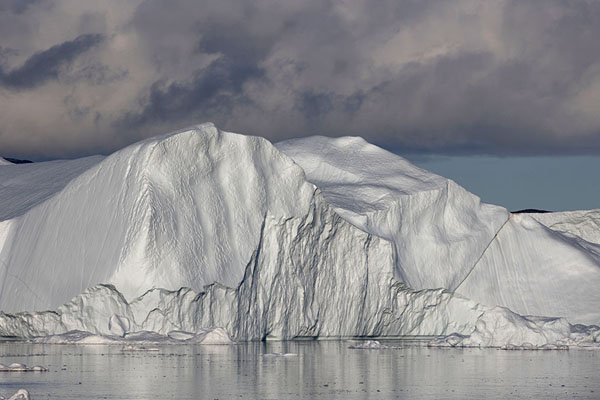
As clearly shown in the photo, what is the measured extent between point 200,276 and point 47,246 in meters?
5.30

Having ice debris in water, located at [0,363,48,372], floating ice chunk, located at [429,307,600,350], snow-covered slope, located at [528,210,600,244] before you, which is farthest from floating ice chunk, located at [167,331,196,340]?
snow-covered slope, located at [528,210,600,244]

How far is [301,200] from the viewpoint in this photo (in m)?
38.2

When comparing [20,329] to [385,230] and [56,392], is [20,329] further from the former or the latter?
[56,392]

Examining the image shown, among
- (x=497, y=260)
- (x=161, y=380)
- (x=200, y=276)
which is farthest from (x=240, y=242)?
(x=161, y=380)

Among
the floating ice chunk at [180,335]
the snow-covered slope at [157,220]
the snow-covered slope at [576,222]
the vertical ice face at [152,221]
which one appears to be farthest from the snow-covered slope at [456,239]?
the floating ice chunk at [180,335]

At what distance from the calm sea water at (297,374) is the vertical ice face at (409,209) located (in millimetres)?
8769

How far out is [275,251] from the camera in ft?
122

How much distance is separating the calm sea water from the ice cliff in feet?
8.13

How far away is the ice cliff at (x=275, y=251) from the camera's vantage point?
34031 mm

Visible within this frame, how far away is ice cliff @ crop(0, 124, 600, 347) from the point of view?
112 feet

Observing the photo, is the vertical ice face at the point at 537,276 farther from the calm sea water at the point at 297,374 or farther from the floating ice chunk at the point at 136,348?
the floating ice chunk at the point at 136,348

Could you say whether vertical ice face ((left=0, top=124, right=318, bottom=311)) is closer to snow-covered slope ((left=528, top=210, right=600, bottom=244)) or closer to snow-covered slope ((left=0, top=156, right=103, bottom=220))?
snow-covered slope ((left=0, top=156, right=103, bottom=220))

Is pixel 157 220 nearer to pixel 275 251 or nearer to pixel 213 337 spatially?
pixel 213 337

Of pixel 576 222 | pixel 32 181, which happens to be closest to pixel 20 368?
pixel 32 181
